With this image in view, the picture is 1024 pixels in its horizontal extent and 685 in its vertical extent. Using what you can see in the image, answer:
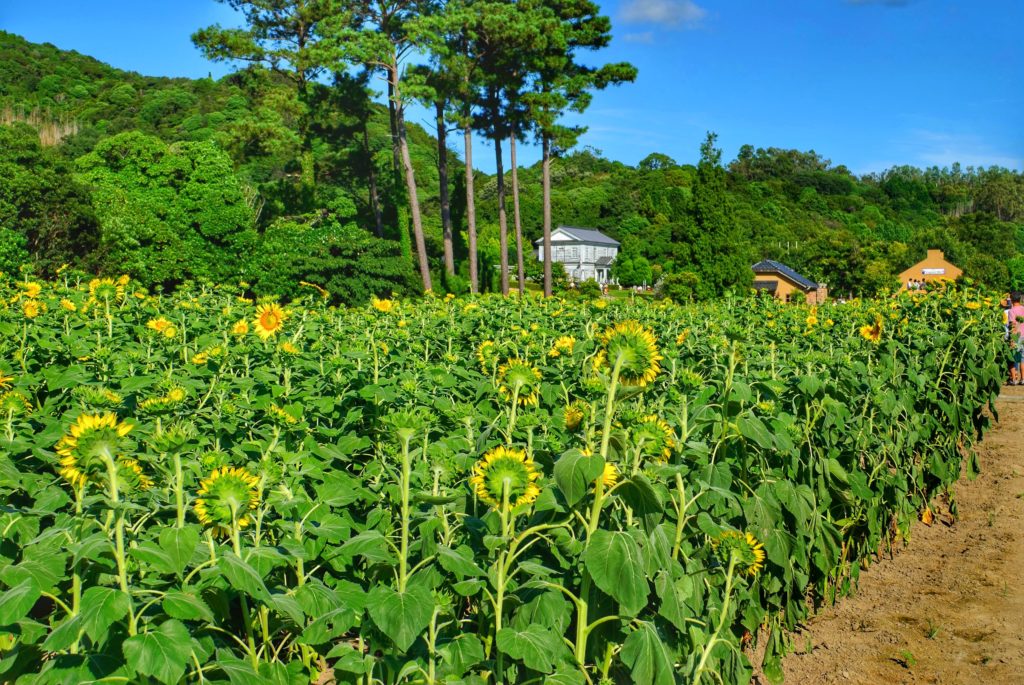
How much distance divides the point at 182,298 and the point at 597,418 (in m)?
7.02

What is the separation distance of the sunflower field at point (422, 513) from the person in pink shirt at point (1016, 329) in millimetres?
7961

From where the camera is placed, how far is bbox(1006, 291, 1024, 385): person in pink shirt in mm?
11680

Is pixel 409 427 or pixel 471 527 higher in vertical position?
pixel 409 427

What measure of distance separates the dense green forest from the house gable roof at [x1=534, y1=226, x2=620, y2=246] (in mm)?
A: 19121

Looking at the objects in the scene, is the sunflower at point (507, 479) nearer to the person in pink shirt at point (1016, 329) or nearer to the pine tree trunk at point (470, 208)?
the person in pink shirt at point (1016, 329)

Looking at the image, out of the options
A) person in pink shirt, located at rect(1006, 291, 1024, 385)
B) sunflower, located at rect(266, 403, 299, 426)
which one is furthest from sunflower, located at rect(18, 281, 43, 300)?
person in pink shirt, located at rect(1006, 291, 1024, 385)

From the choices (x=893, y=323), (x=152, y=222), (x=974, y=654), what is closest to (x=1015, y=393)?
(x=893, y=323)

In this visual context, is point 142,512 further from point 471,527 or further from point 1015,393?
point 1015,393

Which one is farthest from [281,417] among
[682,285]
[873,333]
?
[682,285]

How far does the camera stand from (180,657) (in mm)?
1551

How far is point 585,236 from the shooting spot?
82.4 metres

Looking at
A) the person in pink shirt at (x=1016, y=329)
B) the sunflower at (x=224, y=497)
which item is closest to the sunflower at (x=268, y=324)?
the sunflower at (x=224, y=497)

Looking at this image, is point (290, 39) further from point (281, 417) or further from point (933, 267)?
point (933, 267)

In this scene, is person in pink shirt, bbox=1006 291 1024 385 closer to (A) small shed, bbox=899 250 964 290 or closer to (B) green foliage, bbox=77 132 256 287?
(B) green foliage, bbox=77 132 256 287
